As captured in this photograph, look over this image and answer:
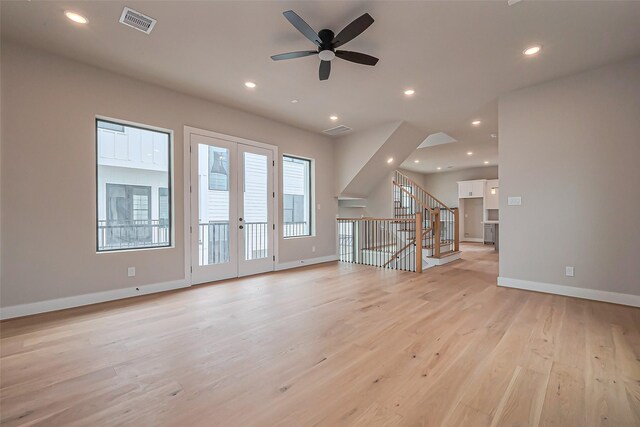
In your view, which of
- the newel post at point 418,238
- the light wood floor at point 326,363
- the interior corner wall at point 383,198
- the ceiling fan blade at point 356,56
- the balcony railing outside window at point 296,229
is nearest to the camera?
the light wood floor at point 326,363

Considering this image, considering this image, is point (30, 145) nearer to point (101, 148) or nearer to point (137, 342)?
point (101, 148)

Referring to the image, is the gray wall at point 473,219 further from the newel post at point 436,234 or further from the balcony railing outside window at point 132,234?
the balcony railing outside window at point 132,234

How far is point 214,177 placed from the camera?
4684 mm

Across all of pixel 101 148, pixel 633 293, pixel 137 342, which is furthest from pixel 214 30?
pixel 633 293

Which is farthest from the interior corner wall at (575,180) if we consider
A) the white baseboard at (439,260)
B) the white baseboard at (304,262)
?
the white baseboard at (304,262)

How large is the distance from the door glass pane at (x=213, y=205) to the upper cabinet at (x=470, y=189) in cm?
959

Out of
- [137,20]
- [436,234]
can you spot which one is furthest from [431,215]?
[137,20]

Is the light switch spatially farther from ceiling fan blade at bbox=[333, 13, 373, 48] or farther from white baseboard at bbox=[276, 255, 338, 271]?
white baseboard at bbox=[276, 255, 338, 271]

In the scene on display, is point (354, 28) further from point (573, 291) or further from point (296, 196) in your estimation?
point (573, 291)

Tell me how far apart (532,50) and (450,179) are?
938 cm

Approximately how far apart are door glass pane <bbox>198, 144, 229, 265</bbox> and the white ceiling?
3.16ft

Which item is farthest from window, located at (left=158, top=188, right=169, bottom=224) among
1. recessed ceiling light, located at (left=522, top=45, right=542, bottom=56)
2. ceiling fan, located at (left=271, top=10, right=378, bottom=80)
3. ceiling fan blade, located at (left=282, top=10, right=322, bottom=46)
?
recessed ceiling light, located at (left=522, top=45, right=542, bottom=56)

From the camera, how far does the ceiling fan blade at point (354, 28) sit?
2.35 meters

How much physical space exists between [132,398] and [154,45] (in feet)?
11.1
